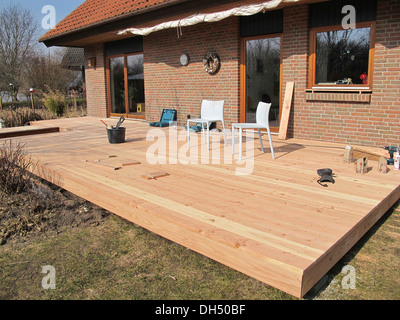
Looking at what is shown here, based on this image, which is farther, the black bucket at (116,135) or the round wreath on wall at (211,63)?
the round wreath on wall at (211,63)

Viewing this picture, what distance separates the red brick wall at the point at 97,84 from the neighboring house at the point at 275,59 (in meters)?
1.11

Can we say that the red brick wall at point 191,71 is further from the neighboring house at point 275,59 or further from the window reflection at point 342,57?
the window reflection at point 342,57

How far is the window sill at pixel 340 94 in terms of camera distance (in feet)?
19.0

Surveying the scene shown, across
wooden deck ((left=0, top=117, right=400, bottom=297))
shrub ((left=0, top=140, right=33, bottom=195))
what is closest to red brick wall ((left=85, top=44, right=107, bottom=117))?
wooden deck ((left=0, top=117, right=400, bottom=297))

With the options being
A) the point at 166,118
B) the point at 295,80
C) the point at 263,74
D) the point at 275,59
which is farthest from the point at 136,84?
the point at 295,80

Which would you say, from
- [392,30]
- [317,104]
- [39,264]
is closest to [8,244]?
[39,264]

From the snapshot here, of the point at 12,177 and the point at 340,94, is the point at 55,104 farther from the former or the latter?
the point at 340,94

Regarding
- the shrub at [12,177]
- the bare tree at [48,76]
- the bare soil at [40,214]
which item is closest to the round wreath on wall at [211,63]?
the bare soil at [40,214]

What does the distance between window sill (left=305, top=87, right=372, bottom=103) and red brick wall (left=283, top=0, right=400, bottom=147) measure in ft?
0.05

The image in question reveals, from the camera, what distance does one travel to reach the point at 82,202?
4395mm

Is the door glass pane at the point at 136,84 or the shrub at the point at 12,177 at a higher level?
the door glass pane at the point at 136,84

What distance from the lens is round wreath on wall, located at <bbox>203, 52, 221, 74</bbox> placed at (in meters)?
7.77

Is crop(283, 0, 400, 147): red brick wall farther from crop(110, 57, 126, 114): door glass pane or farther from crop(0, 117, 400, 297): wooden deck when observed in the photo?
crop(110, 57, 126, 114): door glass pane

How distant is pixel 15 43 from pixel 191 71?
23282 mm
